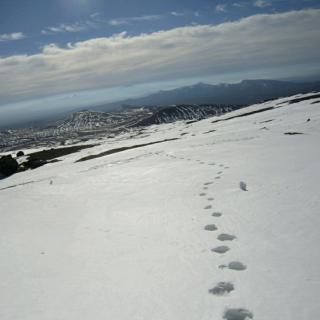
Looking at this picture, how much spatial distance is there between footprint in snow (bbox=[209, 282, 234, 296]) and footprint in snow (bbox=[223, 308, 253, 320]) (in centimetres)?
54

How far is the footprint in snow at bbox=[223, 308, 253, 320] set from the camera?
4.92 meters

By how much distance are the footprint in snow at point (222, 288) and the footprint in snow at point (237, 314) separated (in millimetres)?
543

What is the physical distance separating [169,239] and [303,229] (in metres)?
3.48

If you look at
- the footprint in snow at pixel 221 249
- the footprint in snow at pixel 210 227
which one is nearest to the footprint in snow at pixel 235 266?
the footprint in snow at pixel 221 249

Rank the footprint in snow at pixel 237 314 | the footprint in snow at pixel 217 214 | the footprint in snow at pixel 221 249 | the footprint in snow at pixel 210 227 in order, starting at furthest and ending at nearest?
the footprint in snow at pixel 217 214 < the footprint in snow at pixel 210 227 < the footprint in snow at pixel 221 249 < the footprint in snow at pixel 237 314

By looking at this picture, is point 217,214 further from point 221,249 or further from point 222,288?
point 222,288

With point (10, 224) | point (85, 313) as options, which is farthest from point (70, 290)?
point (10, 224)

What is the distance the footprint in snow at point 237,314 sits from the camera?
492cm

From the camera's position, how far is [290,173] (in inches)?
518

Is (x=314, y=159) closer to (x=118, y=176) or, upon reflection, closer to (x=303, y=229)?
(x=303, y=229)

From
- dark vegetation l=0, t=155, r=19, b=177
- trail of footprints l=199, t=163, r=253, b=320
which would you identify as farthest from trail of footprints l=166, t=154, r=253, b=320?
dark vegetation l=0, t=155, r=19, b=177

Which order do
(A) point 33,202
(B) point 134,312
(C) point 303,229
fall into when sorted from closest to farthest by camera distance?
(B) point 134,312 < (C) point 303,229 < (A) point 33,202

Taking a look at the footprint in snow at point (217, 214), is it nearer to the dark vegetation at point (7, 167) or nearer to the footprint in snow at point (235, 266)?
the footprint in snow at point (235, 266)

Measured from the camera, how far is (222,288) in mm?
5766
